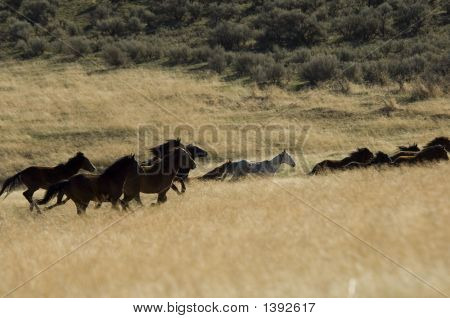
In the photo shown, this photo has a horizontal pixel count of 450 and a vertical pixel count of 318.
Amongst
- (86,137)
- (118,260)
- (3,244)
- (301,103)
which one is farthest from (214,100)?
(118,260)

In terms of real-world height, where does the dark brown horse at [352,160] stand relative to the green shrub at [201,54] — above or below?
above

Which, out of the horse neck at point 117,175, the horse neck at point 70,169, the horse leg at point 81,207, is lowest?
the horse neck at point 70,169

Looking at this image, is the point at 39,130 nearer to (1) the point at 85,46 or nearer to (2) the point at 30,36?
(1) the point at 85,46

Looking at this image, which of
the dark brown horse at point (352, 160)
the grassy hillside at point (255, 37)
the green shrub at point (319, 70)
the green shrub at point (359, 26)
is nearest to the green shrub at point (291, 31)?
the grassy hillside at point (255, 37)

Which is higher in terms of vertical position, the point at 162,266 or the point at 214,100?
the point at 162,266

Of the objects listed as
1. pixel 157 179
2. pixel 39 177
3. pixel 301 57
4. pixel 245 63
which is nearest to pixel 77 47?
pixel 245 63

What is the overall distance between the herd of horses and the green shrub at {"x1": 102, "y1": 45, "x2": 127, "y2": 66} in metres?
25.3

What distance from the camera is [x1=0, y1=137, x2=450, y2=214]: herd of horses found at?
14391mm

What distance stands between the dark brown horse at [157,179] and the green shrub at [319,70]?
24.1 meters

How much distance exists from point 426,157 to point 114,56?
Answer: 32054 mm

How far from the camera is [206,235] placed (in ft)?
32.1

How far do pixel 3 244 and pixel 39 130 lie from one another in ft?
61.1

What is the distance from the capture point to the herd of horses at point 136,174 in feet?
47.2

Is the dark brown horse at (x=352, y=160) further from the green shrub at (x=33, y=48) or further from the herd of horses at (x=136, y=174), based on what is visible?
the green shrub at (x=33, y=48)
